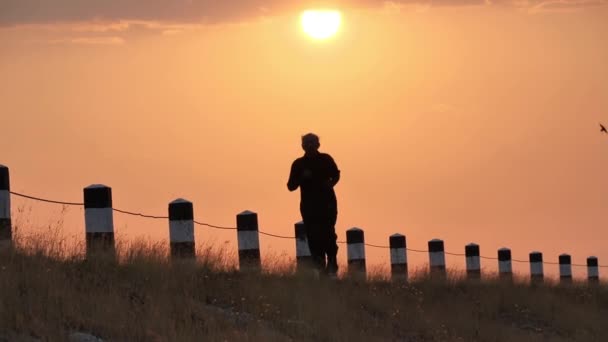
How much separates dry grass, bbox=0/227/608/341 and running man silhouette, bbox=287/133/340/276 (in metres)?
0.74

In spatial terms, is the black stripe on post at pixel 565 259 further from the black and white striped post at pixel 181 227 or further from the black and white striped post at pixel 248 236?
the black and white striped post at pixel 181 227

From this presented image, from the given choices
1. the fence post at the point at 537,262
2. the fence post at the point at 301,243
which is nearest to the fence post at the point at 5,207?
the fence post at the point at 301,243

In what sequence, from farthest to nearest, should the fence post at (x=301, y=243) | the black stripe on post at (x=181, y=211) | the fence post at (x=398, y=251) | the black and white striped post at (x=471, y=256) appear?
the black and white striped post at (x=471, y=256)
the fence post at (x=398, y=251)
the fence post at (x=301, y=243)
the black stripe on post at (x=181, y=211)

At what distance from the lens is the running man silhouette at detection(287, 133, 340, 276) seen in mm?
18422

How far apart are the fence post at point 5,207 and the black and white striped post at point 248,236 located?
5316 millimetres

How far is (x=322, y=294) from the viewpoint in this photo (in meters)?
15.6

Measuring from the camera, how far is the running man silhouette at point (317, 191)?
18422 mm

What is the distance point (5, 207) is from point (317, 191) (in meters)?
4.80

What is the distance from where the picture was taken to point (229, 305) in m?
14.2

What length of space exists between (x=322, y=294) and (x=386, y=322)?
819 mm

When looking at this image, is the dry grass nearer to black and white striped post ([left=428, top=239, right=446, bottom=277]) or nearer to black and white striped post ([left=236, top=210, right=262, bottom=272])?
black and white striped post ([left=236, top=210, right=262, bottom=272])

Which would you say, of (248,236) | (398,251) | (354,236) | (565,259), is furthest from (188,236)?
(565,259)

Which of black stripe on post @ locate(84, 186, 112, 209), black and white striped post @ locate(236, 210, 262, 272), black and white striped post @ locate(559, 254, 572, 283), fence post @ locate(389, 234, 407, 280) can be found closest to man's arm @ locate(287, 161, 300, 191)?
black and white striped post @ locate(236, 210, 262, 272)

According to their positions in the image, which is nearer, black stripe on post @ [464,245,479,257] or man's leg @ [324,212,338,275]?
man's leg @ [324,212,338,275]
